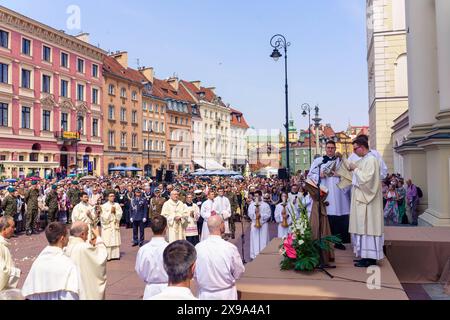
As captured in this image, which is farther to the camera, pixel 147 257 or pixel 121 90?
pixel 121 90

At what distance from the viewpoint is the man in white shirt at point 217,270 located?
459 centimetres

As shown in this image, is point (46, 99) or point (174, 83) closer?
point (46, 99)

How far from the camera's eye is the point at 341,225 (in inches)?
293

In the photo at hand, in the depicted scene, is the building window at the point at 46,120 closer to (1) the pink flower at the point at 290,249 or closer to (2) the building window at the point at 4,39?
(2) the building window at the point at 4,39

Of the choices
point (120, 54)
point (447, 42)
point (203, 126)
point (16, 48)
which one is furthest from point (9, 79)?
point (203, 126)

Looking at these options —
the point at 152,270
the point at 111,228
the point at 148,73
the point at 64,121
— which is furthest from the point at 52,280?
the point at 148,73

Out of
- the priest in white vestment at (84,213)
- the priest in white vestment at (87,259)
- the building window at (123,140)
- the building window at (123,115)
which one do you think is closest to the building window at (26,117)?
the building window at (123,140)

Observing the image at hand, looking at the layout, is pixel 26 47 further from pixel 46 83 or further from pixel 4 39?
pixel 46 83

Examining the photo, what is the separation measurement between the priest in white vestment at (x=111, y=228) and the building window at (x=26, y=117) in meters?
29.9

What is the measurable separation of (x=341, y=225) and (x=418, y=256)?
5.35 feet

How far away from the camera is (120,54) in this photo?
56.9m

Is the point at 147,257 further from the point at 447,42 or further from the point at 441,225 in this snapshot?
the point at 447,42

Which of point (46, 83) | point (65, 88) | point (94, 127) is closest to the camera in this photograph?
point (46, 83)

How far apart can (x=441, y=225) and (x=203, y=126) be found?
65.2 meters
